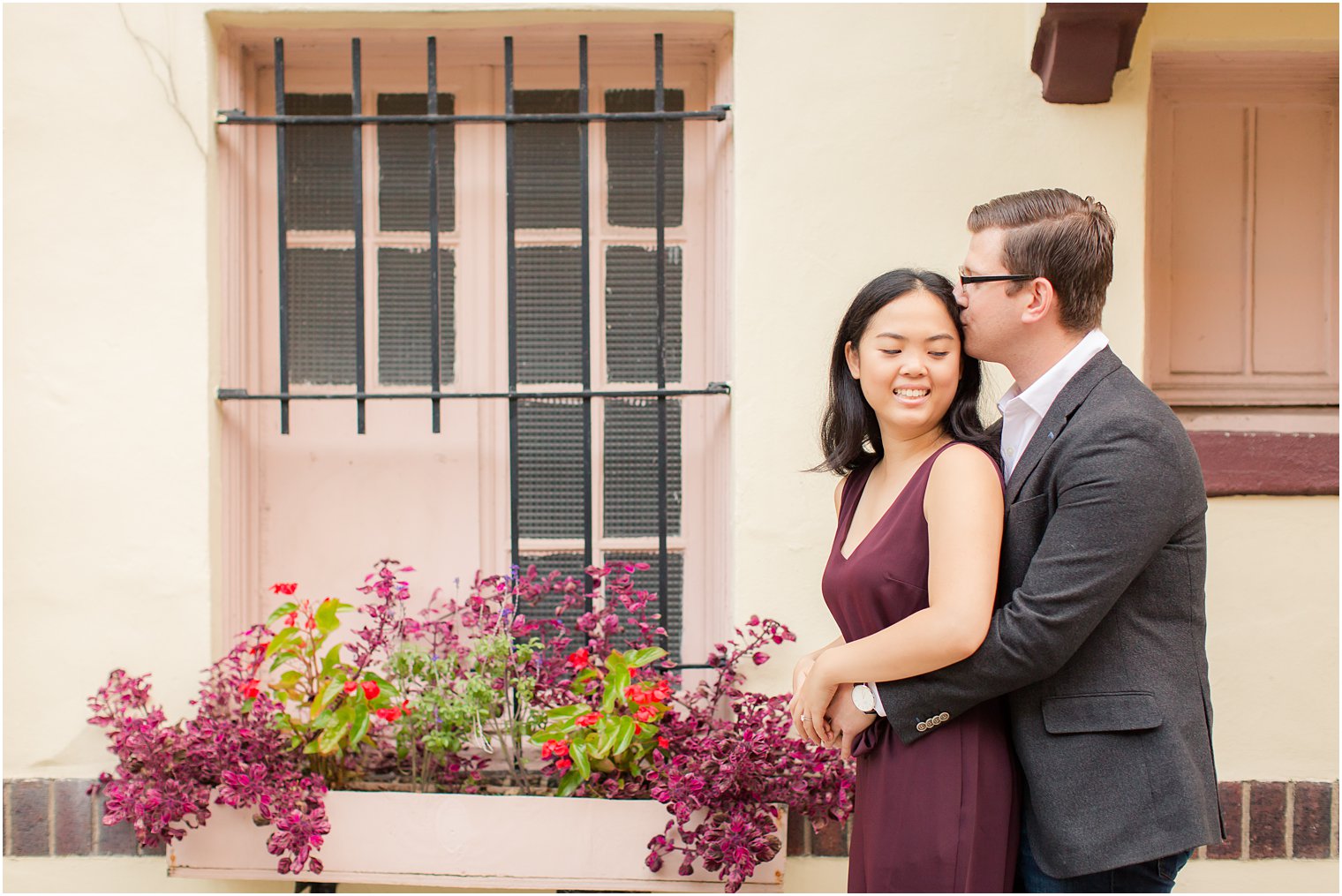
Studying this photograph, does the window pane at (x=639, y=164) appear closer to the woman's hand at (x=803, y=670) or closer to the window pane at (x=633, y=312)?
the window pane at (x=633, y=312)

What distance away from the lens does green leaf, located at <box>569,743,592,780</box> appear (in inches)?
102

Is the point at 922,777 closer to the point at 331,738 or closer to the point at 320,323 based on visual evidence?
the point at 331,738

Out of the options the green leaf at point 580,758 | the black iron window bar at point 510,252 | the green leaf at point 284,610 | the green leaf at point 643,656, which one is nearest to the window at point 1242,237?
the black iron window bar at point 510,252

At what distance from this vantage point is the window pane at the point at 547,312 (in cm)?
316

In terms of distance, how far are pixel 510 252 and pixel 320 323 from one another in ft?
2.26

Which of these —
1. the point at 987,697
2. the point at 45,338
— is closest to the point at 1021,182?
the point at 987,697

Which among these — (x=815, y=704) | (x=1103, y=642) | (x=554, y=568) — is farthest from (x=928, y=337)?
(x=554, y=568)

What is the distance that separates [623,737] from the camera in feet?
8.49

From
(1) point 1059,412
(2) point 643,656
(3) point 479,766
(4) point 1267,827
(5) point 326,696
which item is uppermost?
(1) point 1059,412

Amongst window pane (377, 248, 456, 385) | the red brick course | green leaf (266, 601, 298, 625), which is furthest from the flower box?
the red brick course

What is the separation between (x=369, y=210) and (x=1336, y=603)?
3.09 metres

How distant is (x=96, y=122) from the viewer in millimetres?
2898

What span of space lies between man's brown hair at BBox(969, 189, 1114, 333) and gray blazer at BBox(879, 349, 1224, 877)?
0.13 meters

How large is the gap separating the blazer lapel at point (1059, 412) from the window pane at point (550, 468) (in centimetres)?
164
